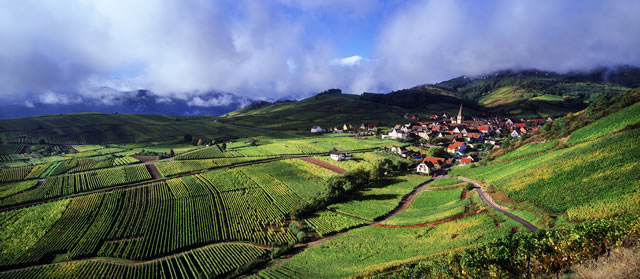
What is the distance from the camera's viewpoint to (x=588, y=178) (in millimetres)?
33438

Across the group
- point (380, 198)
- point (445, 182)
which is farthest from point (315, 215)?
point (445, 182)

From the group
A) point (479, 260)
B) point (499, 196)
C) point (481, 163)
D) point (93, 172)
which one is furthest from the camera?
point (93, 172)

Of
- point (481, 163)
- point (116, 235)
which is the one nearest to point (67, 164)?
point (116, 235)

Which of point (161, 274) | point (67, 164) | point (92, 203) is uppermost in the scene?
point (67, 164)

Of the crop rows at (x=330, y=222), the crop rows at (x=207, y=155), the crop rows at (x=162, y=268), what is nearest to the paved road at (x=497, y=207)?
the crop rows at (x=330, y=222)

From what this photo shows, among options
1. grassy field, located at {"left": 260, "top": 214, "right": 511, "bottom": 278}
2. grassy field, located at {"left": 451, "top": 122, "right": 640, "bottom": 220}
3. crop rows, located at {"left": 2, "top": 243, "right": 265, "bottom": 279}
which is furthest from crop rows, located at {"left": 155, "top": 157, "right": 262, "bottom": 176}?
grassy field, located at {"left": 451, "top": 122, "right": 640, "bottom": 220}

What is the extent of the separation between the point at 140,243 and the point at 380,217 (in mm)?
39001

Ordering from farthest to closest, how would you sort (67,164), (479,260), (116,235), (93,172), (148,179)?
(67,164) < (93,172) < (148,179) < (116,235) < (479,260)

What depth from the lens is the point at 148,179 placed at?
232ft

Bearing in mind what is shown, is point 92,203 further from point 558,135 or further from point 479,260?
point 558,135

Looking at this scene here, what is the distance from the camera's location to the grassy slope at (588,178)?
89.7 feet

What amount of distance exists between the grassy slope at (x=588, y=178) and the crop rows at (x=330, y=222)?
964 inches

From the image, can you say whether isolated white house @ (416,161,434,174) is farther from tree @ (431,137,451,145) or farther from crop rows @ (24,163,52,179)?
crop rows @ (24,163,52,179)

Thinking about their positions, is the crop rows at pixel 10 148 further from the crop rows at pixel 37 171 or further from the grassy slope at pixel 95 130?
the crop rows at pixel 37 171
